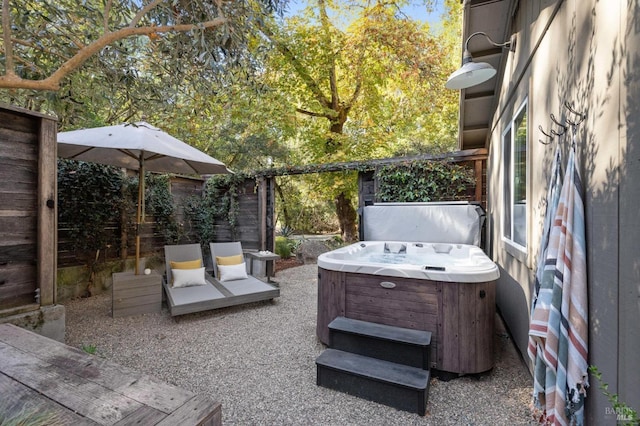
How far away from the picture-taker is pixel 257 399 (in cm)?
231

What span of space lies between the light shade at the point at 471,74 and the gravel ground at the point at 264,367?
2.67 meters

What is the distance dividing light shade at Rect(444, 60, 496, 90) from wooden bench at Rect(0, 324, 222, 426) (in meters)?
3.21

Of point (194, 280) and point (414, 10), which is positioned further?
point (414, 10)

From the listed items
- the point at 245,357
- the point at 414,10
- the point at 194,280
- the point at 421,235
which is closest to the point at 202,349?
the point at 245,357

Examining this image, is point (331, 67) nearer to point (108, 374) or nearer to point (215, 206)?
point (215, 206)

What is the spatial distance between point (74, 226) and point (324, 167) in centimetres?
426

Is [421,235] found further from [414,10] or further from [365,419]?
[414,10]

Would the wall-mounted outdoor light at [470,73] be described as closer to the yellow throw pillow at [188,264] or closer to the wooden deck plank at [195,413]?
the wooden deck plank at [195,413]

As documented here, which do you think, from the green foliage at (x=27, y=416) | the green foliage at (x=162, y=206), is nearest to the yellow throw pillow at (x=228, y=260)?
the green foliage at (x=162, y=206)

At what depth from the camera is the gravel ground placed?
6.98ft

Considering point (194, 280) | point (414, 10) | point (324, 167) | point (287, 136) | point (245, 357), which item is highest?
point (414, 10)

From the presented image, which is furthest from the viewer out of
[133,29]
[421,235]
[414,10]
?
[414,10]

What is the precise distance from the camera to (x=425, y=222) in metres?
5.19

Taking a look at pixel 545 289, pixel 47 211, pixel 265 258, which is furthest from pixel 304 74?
pixel 545 289
